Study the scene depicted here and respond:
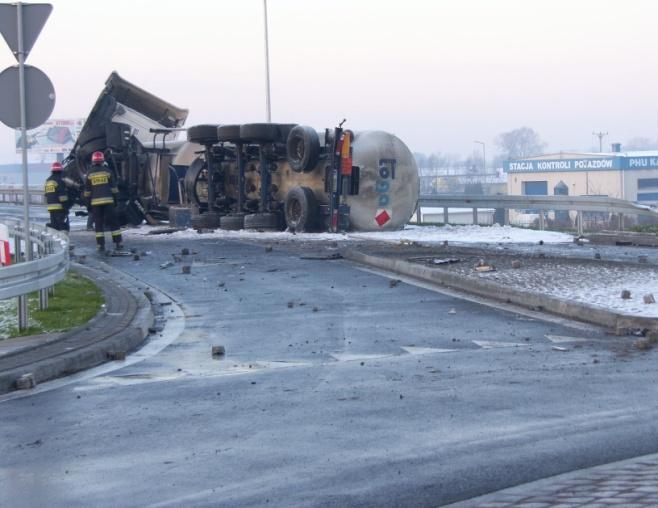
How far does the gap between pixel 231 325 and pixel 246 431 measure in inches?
205

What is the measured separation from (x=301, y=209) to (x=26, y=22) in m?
14.1

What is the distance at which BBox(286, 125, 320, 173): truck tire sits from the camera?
81.3 ft

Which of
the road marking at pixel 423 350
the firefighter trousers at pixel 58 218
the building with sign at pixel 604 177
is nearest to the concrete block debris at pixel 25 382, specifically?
the road marking at pixel 423 350

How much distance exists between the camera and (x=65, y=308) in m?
13.1

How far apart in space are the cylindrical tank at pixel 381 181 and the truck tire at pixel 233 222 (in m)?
3.11

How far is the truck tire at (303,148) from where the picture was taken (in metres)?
24.8

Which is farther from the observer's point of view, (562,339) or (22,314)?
(22,314)

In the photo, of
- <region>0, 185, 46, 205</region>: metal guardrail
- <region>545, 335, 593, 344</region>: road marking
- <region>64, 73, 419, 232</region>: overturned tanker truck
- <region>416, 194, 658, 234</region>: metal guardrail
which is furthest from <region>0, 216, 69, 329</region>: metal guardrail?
<region>0, 185, 46, 205</region>: metal guardrail

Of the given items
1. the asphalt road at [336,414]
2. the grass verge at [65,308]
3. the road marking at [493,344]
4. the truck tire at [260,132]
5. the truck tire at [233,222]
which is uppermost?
the truck tire at [260,132]

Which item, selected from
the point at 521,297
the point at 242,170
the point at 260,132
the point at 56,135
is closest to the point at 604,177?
the point at 242,170

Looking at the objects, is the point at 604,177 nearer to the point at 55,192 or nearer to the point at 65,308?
the point at 55,192

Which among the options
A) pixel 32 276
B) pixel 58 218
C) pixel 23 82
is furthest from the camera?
pixel 58 218

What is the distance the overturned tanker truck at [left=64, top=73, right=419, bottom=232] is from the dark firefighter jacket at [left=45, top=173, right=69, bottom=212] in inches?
159

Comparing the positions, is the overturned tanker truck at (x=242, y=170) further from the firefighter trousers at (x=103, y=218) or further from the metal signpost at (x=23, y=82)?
the metal signpost at (x=23, y=82)
